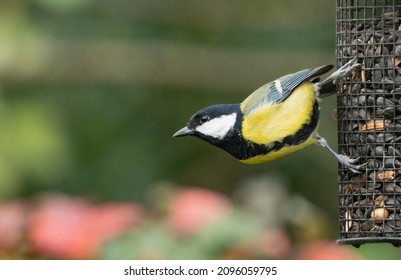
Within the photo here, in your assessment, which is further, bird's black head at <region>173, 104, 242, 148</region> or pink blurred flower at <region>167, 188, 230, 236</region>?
bird's black head at <region>173, 104, 242, 148</region>

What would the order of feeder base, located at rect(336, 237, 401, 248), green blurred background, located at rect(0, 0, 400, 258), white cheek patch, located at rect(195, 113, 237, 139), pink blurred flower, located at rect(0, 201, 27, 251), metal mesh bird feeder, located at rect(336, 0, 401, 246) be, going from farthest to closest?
green blurred background, located at rect(0, 0, 400, 258) → white cheek patch, located at rect(195, 113, 237, 139) → metal mesh bird feeder, located at rect(336, 0, 401, 246) → feeder base, located at rect(336, 237, 401, 248) → pink blurred flower, located at rect(0, 201, 27, 251)

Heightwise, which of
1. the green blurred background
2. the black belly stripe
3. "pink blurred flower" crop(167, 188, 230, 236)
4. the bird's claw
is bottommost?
"pink blurred flower" crop(167, 188, 230, 236)

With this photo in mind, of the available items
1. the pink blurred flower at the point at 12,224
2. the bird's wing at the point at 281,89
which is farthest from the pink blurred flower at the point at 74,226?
the bird's wing at the point at 281,89

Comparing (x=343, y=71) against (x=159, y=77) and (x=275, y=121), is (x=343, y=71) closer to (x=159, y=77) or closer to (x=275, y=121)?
(x=275, y=121)

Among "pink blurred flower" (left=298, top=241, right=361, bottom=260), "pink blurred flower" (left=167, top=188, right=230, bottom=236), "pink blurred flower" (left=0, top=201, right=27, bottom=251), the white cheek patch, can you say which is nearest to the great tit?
the white cheek patch

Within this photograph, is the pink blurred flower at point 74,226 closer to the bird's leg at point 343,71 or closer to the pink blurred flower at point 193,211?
the pink blurred flower at point 193,211

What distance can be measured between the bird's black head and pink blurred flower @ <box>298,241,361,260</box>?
26.5 inches

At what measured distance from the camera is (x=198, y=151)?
877 cm

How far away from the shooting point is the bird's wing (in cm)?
543

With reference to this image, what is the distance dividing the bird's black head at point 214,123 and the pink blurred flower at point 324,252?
673 mm

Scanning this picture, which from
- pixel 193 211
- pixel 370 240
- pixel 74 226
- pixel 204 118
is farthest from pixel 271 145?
pixel 74 226

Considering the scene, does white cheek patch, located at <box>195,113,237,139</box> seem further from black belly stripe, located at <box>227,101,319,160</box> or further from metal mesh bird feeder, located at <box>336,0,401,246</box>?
metal mesh bird feeder, located at <box>336,0,401,246</box>

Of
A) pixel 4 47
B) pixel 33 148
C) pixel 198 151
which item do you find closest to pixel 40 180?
pixel 33 148
